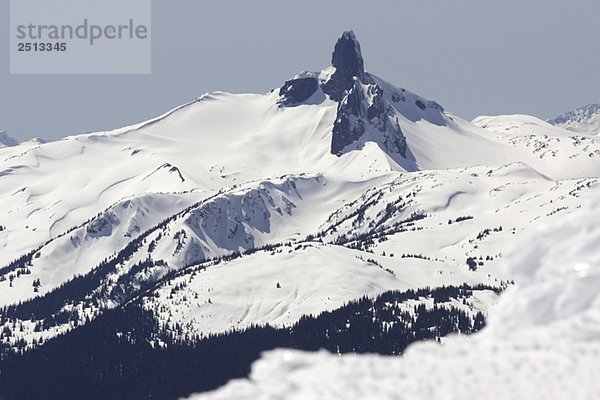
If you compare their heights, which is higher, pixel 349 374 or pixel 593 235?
pixel 593 235

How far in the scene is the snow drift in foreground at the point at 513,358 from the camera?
2575 centimetres

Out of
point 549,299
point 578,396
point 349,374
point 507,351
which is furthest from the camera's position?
point 549,299

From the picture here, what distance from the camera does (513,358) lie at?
92.0 feet

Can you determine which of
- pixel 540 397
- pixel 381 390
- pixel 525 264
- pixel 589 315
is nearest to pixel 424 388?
pixel 381 390

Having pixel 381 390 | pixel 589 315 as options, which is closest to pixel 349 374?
pixel 381 390

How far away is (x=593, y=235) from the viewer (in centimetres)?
3288

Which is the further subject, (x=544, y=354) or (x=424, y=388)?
(x=544, y=354)

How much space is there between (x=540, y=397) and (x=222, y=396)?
8.18 m

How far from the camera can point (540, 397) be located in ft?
82.6

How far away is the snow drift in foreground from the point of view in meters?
25.8

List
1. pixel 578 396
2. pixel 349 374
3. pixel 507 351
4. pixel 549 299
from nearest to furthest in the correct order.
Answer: pixel 578 396
pixel 349 374
pixel 507 351
pixel 549 299

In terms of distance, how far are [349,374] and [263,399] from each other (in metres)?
2.79

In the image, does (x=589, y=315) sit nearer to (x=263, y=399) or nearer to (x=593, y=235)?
(x=593, y=235)

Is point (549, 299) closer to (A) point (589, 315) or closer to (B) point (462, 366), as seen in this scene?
(A) point (589, 315)
